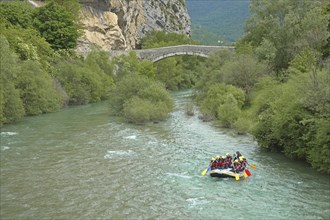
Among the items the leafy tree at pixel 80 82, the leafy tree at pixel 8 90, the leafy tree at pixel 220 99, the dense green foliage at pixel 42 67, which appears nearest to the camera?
the leafy tree at pixel 8 90

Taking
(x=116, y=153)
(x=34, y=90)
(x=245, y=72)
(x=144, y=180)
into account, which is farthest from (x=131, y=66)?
(x=144, y=180)

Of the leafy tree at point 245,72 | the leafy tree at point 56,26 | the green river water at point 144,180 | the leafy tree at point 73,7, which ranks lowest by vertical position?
the green river water at point 144,180

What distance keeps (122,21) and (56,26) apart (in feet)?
72.0

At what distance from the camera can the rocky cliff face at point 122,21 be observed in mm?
70250

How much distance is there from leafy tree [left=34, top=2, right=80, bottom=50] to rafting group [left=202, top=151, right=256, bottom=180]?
40.7m

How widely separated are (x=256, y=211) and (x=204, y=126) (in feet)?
59.8

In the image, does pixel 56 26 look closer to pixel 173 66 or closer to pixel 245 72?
pixel 173 66

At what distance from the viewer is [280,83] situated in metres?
34.1

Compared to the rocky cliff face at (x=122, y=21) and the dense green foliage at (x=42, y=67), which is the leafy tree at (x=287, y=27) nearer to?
the dense green foliage at (x=42, y=67)

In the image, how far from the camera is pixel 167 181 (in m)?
20.0

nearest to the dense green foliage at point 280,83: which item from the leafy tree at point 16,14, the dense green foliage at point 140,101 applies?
the dense green foliage at point 140,101

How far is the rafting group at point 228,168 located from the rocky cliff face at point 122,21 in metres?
45.5

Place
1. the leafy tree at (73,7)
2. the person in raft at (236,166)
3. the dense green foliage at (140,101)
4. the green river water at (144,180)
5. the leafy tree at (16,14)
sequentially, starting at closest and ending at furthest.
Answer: the green river water at (144,180) → the person in raft at (236,166) → the dense green foliage at (140,101) → the leafy tree at (16,14) → the leafy tree at (73,7)

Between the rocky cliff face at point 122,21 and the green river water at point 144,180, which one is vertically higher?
the rocky cliff face at point 122,21
